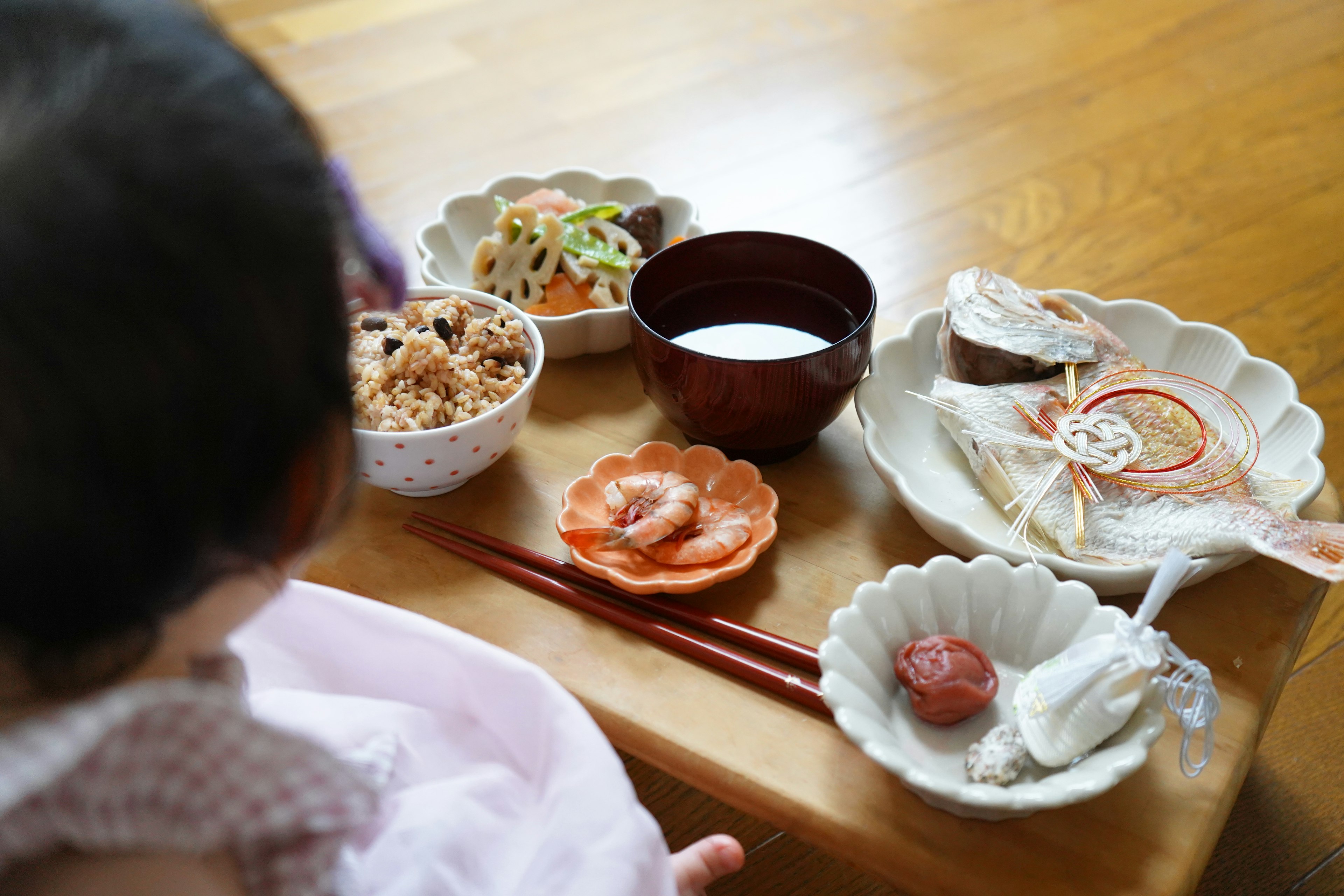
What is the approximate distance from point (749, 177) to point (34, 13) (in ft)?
5.67

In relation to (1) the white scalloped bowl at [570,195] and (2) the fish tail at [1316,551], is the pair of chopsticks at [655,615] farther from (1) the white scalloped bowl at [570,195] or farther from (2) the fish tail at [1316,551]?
(2) the fish tail at [1316,551]

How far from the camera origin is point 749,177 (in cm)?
199

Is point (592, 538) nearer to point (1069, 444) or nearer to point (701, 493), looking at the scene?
point (701, 493)

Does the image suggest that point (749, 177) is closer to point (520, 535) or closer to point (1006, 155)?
point (1006, 155)

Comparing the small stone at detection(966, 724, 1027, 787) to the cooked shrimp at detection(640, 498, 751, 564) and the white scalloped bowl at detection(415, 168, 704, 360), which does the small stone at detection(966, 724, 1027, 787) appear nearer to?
the cooked shrimp at detection(640, 498, 751, 564)

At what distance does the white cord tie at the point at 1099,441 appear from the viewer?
35.3 inches

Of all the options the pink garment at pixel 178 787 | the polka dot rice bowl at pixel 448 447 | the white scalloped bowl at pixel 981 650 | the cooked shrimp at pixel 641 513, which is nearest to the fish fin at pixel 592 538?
Result: the cooked shrimp at pixel 641 513

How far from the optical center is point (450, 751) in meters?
0.76

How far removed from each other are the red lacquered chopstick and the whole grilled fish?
267 millimetres

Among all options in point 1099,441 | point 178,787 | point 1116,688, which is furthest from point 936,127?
point 178,787

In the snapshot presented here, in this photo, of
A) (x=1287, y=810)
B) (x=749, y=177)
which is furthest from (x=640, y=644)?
(x=749, y=177)

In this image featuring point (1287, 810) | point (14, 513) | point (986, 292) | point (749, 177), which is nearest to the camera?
point (14, 513)

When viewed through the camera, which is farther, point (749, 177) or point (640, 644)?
point (749, 177)

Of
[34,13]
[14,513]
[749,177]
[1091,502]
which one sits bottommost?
[749,177]
